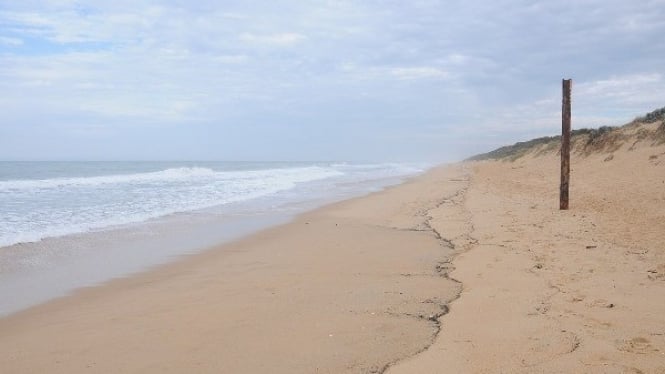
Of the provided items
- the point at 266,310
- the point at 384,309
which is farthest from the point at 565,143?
the point at 266,310

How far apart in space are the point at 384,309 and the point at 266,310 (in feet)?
3.84

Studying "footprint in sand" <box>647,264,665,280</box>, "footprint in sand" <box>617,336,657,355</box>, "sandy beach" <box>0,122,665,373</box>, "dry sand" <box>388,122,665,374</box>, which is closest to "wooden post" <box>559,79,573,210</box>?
"dry sand" <box>388,122,665,374</box>

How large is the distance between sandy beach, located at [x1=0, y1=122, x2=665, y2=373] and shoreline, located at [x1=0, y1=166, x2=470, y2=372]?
20 millimetres

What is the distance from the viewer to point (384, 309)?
15.8ft

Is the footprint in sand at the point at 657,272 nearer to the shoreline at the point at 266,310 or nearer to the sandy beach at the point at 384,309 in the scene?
the sandy beach at the point at 384,309

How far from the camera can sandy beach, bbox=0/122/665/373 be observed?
3676 mm

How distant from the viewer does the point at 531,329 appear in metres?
4.08

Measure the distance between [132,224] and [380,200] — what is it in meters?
8.30

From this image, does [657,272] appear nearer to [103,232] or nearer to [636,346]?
[636,346]

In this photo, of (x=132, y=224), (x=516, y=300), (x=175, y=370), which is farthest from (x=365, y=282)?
(x=132, y=224)

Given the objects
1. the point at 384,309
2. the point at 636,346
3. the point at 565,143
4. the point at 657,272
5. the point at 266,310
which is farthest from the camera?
the point at 565,143

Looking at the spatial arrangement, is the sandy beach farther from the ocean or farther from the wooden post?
the wooden post

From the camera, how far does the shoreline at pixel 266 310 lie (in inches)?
152

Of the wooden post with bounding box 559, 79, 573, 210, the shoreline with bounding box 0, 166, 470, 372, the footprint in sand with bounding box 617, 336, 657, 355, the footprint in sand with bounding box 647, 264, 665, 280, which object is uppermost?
the wooden post with bounding box 559, 79, 573, 210
